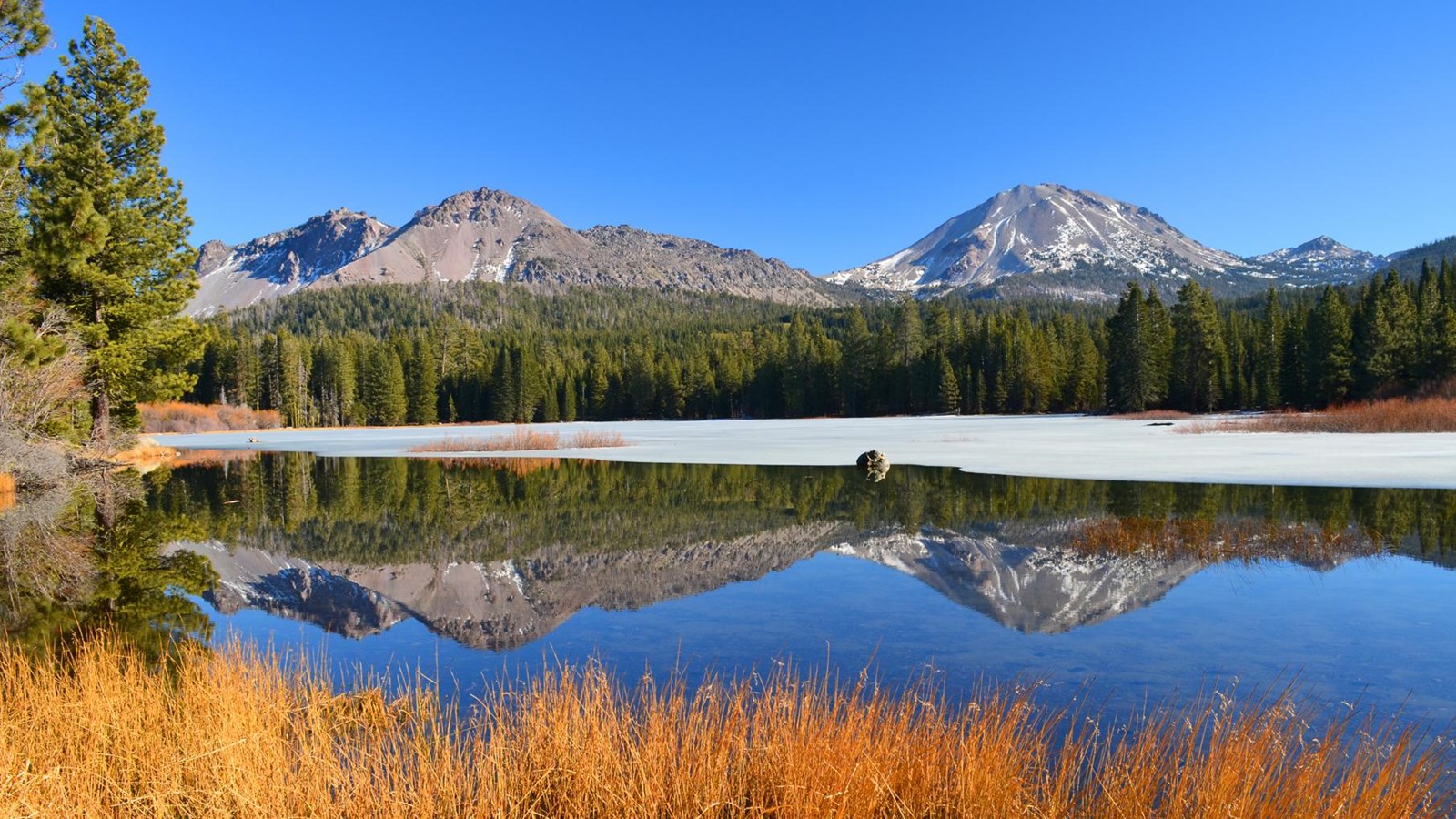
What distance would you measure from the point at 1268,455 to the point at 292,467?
35.9 m

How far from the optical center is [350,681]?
6.93 metres

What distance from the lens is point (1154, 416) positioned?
204 feet

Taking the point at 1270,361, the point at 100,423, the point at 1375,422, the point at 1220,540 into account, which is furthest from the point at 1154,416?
the point at 100,423

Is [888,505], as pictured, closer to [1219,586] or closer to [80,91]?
[1219,586]

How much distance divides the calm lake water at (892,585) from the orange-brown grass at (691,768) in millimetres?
1853

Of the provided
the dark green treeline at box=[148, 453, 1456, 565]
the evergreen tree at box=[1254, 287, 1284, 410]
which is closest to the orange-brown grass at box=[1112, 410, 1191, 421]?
the evergreen tree at box=[1254, 287, 1284, 410]

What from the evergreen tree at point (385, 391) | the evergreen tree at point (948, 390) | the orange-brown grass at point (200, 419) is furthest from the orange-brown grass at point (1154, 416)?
the orange-brown grass at point (200, 419)

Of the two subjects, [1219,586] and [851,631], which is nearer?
[851,631]

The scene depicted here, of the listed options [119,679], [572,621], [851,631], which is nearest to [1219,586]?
[851,631]

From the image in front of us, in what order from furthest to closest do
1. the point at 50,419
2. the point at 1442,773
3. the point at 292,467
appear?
the point at 292,467, the point at 50,419, the point at 1442,773

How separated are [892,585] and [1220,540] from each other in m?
6.05

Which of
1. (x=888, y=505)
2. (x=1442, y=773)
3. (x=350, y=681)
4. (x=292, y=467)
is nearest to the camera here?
(x=1442, y=773)

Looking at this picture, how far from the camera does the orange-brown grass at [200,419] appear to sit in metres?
70.7

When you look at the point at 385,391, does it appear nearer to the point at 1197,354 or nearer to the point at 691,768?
the point at 1197,354
